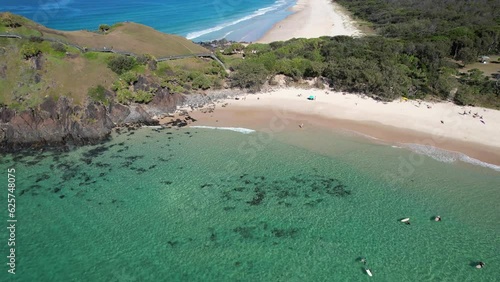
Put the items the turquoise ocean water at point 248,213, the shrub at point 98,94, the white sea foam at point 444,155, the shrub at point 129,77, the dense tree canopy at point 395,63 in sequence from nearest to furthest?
1. the turquoise ocean water at point 248,213
2. the white sea foam at point 444,155
3. the shrub at point 98,94
4. the shrub at point 129,77
5. the dense tree canopy at point 395,63

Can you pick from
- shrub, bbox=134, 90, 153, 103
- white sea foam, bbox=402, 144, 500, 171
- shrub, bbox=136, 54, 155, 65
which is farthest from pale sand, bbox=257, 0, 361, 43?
white sea foam, bbox=402, 144, 500, 171

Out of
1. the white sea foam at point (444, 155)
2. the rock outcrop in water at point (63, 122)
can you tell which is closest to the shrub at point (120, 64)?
the rock outcrop in water at point (63, 122)

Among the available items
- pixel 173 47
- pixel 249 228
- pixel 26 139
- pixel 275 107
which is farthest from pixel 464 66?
pixel 26 139

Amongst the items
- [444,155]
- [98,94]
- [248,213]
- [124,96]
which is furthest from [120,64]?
[444,155]

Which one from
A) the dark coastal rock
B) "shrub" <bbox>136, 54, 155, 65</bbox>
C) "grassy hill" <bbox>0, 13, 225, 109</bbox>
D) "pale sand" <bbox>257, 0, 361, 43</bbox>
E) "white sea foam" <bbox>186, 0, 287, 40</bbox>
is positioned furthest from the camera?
"white sea foam" <bbox>186, 0, 287, 40</bbox>

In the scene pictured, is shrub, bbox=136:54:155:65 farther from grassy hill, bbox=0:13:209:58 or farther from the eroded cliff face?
the eroded cliff face

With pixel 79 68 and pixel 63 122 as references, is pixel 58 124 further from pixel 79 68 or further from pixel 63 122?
pixel 79 68

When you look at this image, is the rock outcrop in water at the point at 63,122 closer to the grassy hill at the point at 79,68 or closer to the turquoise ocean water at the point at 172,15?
the grassy hill at the point at 79,68
